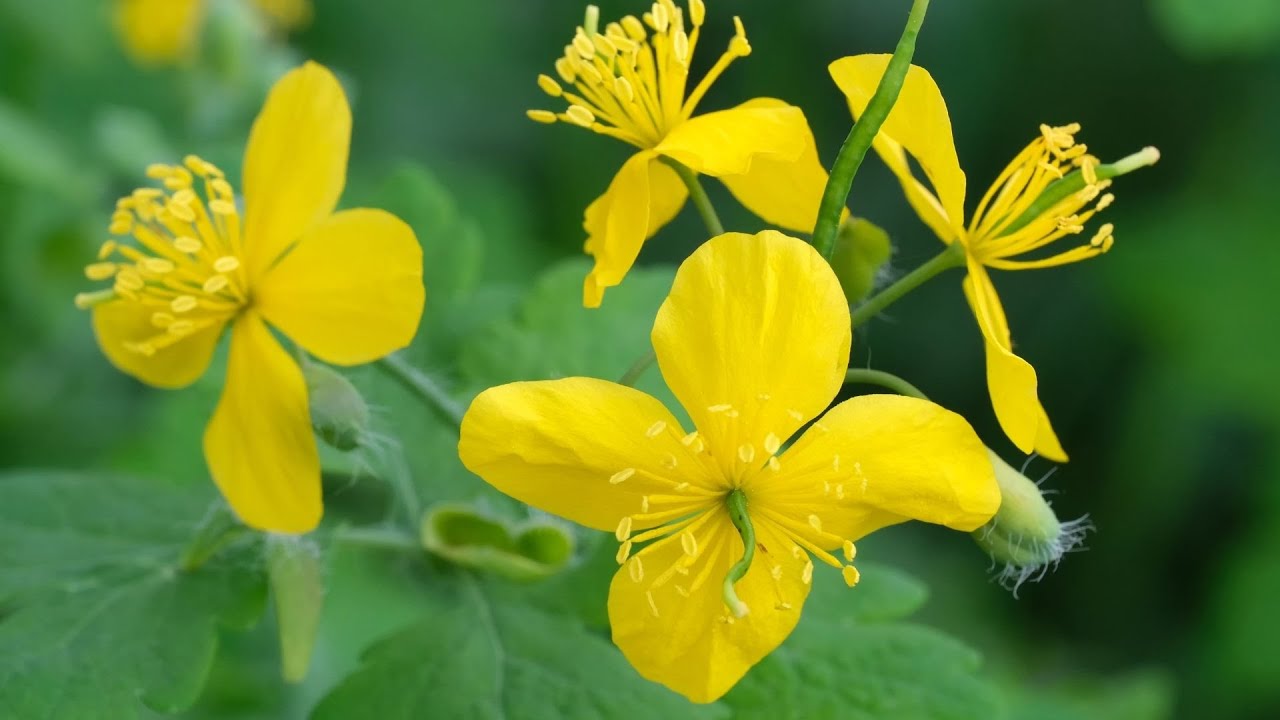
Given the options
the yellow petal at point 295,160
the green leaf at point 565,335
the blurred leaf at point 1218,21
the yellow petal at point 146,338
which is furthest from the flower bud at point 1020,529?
the blurred leaf at point 1218,21

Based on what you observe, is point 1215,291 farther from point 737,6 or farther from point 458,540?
point 458,540

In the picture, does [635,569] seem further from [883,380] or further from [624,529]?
[883,380]

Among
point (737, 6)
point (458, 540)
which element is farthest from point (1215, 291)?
point (458, 540)

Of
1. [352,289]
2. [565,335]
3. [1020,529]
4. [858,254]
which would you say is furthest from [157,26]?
[1020,529]

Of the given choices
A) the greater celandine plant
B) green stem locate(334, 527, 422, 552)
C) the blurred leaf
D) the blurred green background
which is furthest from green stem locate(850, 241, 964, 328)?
the blurred leaf

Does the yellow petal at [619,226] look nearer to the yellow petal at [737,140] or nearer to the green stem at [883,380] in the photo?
the yellow petal at [737,140]

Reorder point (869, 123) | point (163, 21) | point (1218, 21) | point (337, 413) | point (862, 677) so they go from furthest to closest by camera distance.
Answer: point (163, 21) < point (1218, 21) < point (862, 677) < point (337, 413) < point (869, 123)

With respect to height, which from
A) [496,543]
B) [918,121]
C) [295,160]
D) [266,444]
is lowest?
[496,543]
